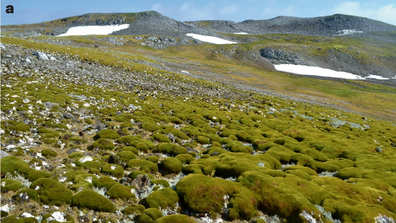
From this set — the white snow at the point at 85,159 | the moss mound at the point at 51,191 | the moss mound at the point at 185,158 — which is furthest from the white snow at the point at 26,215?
the moss mound at the point at 185,158

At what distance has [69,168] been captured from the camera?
513 inches

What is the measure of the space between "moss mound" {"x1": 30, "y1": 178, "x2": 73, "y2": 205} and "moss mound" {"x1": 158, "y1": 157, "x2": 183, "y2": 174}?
622cm

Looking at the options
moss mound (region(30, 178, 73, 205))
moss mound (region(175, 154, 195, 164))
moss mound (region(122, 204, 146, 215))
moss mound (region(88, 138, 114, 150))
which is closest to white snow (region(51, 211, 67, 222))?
moss mound (region(30, 178, 73, 205))

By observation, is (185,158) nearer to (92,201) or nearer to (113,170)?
(113,170)

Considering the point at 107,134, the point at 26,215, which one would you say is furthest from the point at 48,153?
the point at 26,215

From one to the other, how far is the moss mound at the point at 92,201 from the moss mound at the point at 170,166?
520cm

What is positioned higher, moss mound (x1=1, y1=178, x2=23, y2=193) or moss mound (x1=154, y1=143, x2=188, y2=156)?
moss mound (x1=1, y1=178, x2=23, y2=193)

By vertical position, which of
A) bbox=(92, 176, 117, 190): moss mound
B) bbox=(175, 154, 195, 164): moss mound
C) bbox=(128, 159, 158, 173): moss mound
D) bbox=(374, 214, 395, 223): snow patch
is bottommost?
bbox=(374, 214, 395, 223): snow patch

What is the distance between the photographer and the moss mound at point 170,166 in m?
15.4

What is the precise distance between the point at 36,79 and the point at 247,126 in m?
30.5

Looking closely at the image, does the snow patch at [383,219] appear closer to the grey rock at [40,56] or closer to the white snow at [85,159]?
the white snow at [85,159]

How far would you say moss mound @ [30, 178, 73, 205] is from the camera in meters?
9.92

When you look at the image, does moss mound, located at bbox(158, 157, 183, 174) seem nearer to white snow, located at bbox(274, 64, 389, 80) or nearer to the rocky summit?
the rocky summit

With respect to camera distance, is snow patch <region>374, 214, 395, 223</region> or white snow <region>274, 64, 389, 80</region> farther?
white snow <region>274, 64, 389, 80</region>
